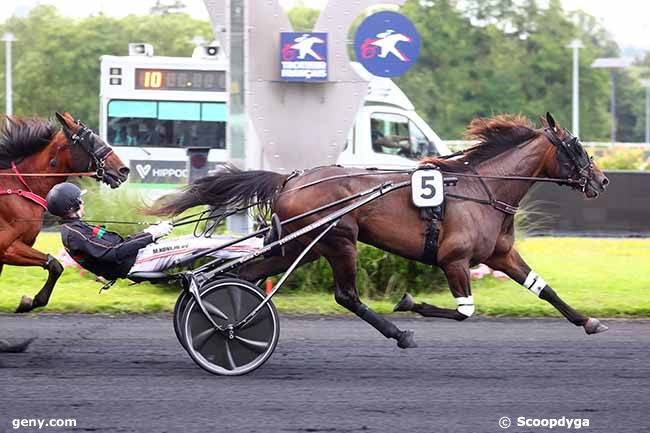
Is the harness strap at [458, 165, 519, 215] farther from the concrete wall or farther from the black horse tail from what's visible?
the concrete wall

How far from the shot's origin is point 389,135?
16.0 meters

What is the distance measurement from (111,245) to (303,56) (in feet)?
14.4

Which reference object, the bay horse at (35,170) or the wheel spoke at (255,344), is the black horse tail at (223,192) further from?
the wheel spoke at (255,344)

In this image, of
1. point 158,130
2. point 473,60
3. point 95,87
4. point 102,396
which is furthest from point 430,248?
point 473,60

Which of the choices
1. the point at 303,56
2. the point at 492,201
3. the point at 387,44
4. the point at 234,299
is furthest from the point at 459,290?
the point at 303,56

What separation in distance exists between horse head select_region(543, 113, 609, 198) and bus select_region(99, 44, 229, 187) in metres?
11.6

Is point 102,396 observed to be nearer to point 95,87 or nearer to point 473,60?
point 95,87

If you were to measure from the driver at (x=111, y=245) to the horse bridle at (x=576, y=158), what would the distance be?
7.92 ft

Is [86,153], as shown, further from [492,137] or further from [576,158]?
[576,158]

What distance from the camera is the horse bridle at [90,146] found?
25.7 feet

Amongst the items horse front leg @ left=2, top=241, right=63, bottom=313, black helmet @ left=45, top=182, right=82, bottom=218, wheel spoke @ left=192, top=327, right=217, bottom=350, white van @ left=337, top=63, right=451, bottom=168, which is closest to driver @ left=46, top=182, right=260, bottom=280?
black helmet @ left=45, top=182, right=82, bottom=218

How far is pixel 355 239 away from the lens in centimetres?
712

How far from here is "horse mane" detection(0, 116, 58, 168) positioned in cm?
785

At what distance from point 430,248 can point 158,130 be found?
12.6 meters
